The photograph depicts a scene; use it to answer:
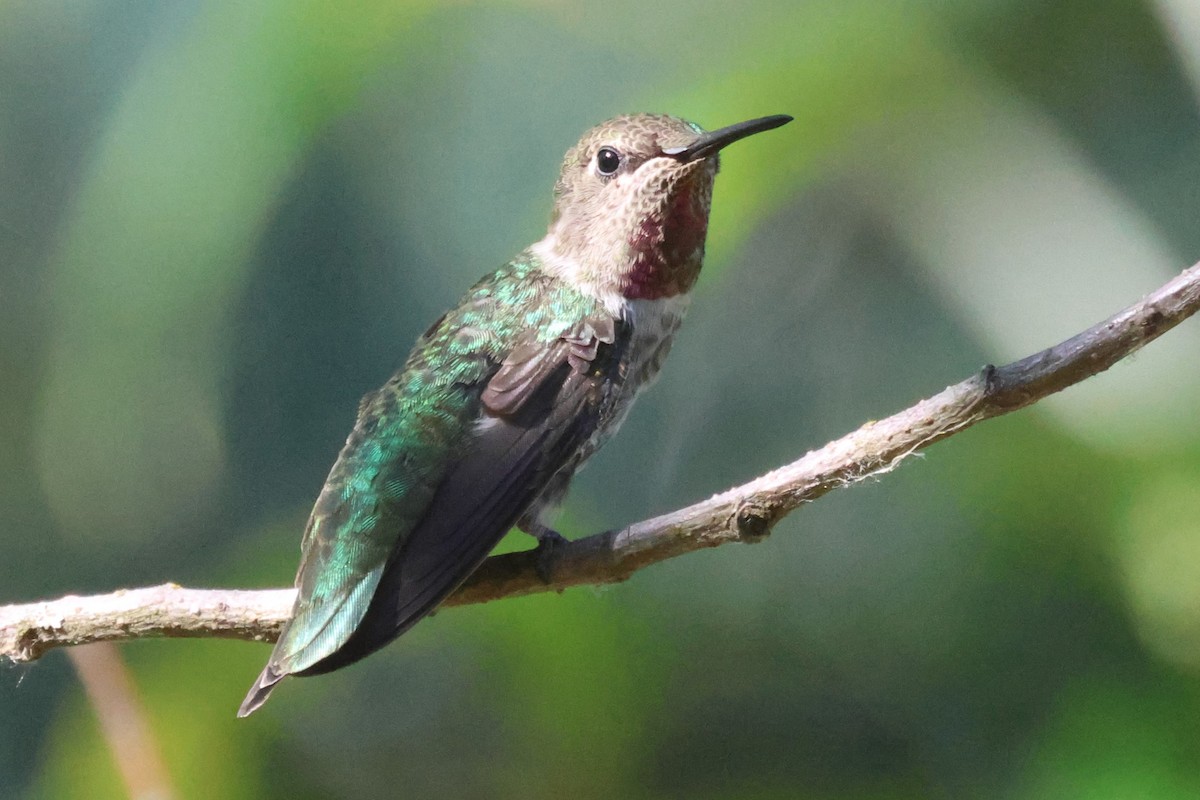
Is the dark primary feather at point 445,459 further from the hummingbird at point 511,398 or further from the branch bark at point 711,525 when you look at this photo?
the branch bark at point 711,525

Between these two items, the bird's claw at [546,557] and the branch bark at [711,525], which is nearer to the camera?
the branch bark at [711,525]

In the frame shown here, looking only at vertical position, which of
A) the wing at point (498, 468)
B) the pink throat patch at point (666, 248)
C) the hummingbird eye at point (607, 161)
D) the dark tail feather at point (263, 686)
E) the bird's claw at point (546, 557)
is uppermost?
the hummingbird eye at point (607, 161)

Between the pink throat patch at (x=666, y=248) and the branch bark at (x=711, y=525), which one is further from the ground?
the pink throat patch at (x=666, y=248)

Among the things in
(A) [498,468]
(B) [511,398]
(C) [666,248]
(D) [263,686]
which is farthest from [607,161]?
(D) [263,686]

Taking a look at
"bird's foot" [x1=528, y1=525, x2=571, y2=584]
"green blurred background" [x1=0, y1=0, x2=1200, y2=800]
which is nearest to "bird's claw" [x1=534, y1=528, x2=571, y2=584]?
"bird's foot" [x1=528, y1=525, x2=571, y2=584]

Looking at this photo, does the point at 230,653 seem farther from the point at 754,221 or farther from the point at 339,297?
the point at 754,221

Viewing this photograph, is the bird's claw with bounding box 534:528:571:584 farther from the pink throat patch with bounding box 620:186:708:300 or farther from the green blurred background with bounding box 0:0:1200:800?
the green blurred background with bounding box 0:0:1200:800

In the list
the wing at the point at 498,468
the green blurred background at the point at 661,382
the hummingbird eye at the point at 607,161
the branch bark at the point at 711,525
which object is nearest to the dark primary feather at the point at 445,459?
the wing at the point at 498,468
